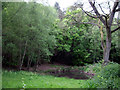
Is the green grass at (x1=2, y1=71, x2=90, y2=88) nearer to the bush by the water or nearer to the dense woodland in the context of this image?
the bush by the water

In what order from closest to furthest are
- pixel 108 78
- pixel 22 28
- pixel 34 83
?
pixel 108 78 < pixel 34 83 < pixel 22 28

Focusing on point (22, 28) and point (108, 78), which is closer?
point (108, 78)

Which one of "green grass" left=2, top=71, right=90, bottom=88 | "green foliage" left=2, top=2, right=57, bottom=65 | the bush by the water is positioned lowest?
"green grass" left=2, top=71, right=90, bottom=88

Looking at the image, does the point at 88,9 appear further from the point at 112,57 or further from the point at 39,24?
the point at 112,57

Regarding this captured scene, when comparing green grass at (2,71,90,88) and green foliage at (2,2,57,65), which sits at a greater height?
green foliage at (2,2,57,65)

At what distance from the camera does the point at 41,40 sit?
10.4 meters

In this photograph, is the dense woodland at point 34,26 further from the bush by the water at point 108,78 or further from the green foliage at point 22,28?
the bush by the water at point 108,78

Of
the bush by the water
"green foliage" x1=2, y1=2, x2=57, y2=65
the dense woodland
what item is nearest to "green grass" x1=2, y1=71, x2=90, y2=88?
the bush by the water

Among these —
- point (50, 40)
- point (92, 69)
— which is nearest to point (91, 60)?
point (50, 40)

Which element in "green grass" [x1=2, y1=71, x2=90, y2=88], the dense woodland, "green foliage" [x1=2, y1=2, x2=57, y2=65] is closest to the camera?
"green grass" [x1=2, y1=71, x2=90, y2=88]

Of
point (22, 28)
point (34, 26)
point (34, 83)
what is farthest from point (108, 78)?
point (34, 26)

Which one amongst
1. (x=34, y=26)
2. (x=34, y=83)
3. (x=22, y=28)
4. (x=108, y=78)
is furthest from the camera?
(x=34, y=26)

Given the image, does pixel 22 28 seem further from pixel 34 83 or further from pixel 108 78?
pixel 108 78

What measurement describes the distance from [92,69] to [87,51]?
1515cm
